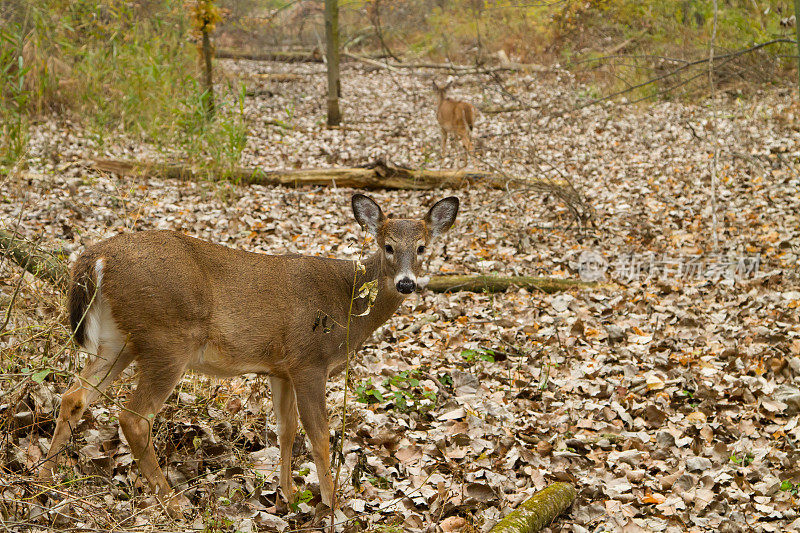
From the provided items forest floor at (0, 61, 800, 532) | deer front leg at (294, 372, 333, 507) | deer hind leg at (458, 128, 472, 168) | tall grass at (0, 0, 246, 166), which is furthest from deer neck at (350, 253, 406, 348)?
deer hind leg at (458, 128, 472, 168)

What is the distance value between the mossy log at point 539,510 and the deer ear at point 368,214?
1867 millimetres

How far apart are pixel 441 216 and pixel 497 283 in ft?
8.21

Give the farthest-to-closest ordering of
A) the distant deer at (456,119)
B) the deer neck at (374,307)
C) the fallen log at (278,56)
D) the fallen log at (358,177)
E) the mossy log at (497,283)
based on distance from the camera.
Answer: the fallen log at (278,56) → the distant deer at (456,119) → the fallen log at (358,177) → the mossy log at (497,283) → the deer neck at (374,307)

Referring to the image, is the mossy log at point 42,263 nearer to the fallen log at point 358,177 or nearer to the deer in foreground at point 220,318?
the deer in foreground at point 220,318

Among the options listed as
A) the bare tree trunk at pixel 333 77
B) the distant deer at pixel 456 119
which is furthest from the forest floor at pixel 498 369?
the bare tree trunk at pixel 333 77

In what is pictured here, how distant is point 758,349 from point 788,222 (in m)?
3.30

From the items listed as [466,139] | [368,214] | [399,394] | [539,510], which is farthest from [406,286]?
[466,139]

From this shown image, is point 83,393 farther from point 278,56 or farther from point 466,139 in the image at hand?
point 278,56

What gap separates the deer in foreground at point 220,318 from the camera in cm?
361

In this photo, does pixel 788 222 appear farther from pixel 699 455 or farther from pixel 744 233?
pixel 699 455

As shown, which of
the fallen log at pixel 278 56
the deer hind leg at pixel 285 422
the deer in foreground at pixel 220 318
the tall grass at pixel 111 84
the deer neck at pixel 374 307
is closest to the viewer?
the deer in foreground at pixel 220 318

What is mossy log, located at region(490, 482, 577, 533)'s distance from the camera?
141 inches

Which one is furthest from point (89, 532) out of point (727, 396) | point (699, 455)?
point (727, 396)

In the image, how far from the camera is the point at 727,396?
5305mm
